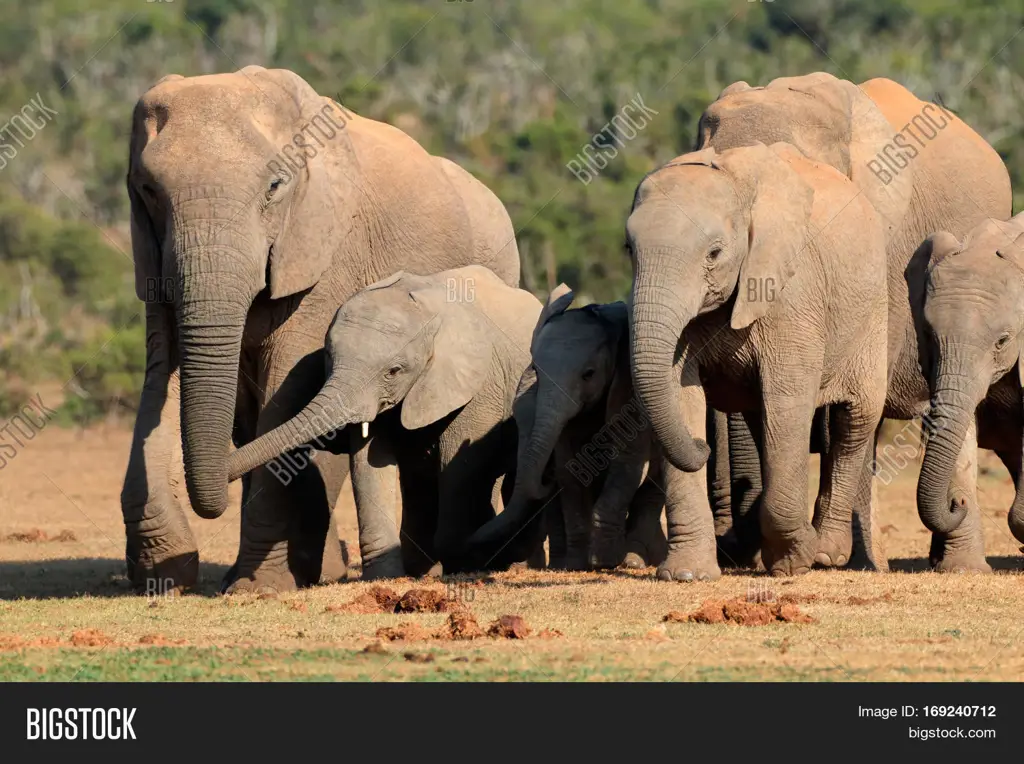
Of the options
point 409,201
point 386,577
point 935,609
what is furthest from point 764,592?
point 409,201

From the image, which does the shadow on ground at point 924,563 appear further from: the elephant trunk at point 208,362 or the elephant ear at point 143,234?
the elephant ear at point 143,234

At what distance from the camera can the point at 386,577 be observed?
1176 centimetres

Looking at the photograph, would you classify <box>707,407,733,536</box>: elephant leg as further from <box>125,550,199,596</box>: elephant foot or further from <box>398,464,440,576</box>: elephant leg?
<box>125,550,199,596</box>: elephant foot

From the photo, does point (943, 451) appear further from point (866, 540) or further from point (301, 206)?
point (301, 206)

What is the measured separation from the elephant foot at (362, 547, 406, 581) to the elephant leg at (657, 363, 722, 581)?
1.46 metres

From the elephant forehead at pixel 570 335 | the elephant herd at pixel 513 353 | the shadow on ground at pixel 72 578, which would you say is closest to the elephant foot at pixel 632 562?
the elephant herd at pixel 513 353

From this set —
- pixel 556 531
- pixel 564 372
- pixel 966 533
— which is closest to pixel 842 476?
pixel 966 533

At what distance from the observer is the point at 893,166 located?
13.8 m

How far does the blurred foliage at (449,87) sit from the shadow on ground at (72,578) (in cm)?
1292

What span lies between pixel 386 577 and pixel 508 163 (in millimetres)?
38004

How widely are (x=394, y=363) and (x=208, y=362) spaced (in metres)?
1.48

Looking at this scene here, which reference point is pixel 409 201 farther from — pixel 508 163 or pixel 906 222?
pixel 508 163

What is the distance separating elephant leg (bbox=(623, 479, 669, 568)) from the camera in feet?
42.6
